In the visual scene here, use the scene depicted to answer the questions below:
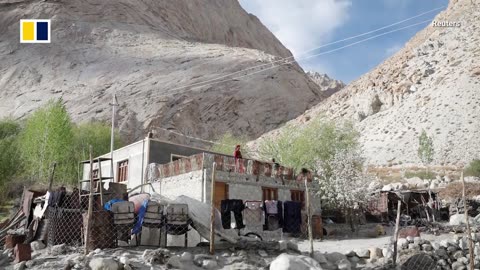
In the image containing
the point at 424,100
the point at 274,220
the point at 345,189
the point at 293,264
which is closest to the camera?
the point at 293,264

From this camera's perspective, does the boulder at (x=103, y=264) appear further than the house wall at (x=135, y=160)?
No

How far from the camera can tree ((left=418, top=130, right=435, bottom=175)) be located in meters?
45.0

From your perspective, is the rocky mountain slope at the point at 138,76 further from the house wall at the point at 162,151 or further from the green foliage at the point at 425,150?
the house wall at the point at 162,151

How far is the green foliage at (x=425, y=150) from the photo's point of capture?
45000 mm

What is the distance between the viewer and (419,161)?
48.2m

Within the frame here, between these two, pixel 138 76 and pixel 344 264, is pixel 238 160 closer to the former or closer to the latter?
pixel 344 264

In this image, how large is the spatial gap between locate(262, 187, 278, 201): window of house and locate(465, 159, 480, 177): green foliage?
83.5ft

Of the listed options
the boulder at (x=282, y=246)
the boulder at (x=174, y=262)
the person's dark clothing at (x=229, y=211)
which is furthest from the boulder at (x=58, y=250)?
the boulder at (x=282, y=246)

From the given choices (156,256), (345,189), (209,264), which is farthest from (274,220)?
(345,189)

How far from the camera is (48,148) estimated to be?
3406 centimetres

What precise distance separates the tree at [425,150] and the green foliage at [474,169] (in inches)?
142

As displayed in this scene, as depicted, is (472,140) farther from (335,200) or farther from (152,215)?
(152,215)

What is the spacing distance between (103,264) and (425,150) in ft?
136

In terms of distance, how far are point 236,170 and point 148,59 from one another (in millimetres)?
52670
